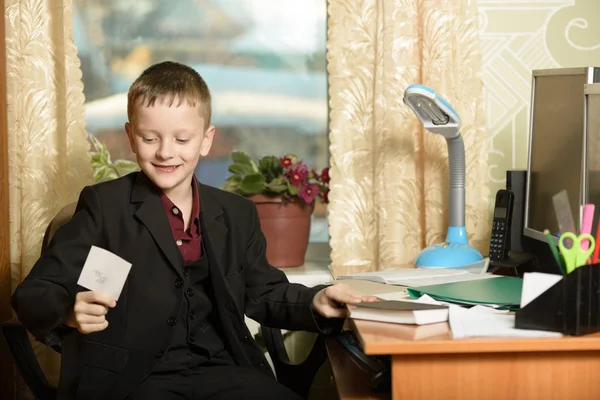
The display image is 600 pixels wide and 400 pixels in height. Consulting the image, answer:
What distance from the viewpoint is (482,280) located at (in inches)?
71.5

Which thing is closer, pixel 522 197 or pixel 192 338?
pixel 192 338

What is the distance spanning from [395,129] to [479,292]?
88cm

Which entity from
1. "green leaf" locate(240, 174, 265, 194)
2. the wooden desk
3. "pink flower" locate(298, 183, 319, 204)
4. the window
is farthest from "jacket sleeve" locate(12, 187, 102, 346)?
the window

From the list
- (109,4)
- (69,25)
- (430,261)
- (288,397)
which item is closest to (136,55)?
(109,4)

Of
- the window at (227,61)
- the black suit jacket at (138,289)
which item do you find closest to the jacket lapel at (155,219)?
the black suit jacket at (138,289)

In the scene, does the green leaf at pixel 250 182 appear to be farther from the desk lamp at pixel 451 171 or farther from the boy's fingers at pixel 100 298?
the boy's fingers at pixel 100 298

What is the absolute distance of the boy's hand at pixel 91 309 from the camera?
1.41 metres

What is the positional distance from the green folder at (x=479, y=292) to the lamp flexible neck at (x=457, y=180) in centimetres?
40

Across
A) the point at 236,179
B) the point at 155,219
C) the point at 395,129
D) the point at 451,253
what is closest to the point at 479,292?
the point at 451,253

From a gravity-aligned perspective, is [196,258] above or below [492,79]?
below

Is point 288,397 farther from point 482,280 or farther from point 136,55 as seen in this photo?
point 136,55

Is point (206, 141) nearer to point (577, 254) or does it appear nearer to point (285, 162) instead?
point (285, 162)

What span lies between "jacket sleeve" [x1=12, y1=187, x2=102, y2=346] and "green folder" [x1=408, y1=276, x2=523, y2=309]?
0.71 meters

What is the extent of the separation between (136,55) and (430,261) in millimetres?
1357
